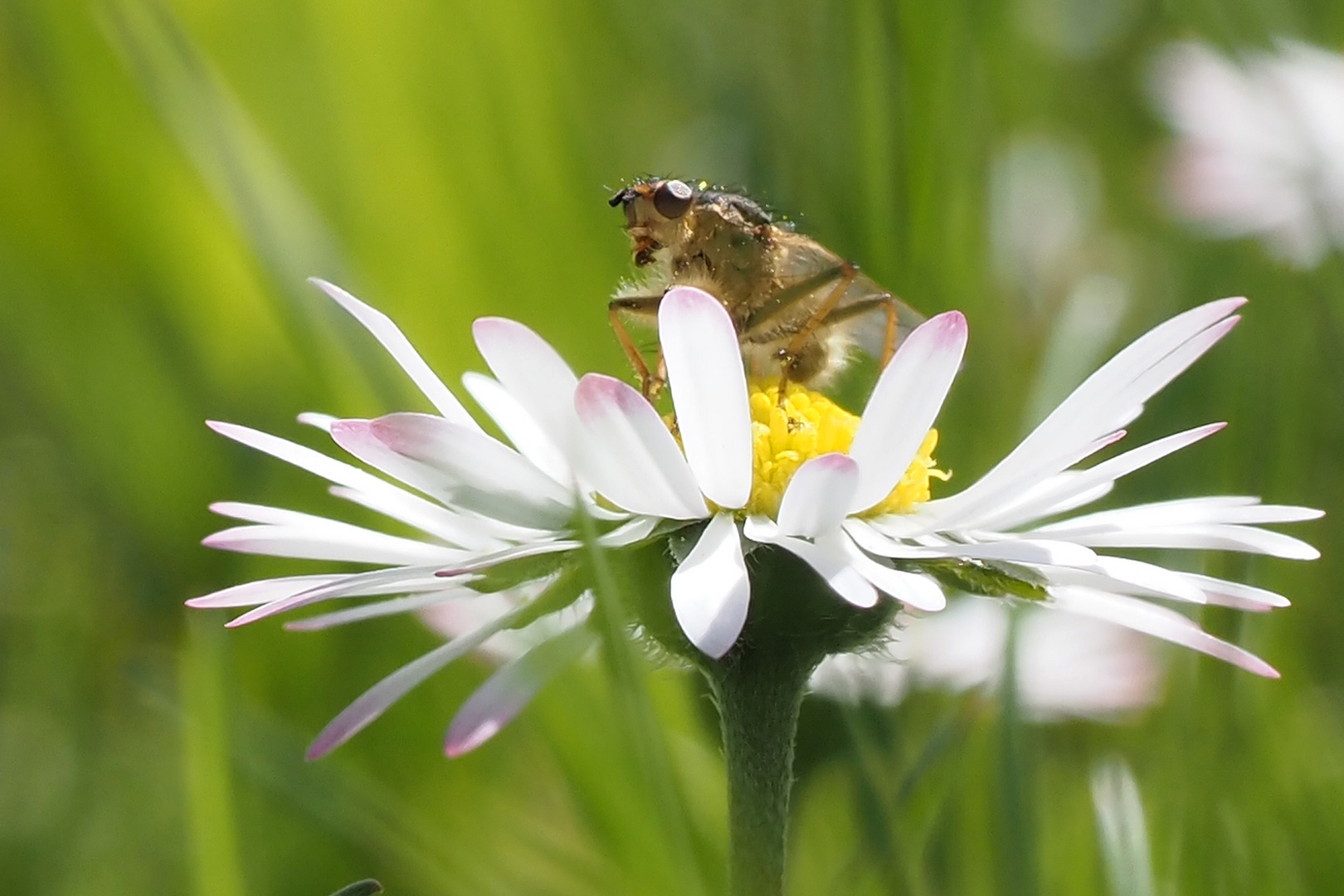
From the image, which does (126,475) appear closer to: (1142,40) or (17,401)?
(17,401)

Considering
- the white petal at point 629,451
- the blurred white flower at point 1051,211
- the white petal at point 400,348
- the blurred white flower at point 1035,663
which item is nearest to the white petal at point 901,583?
the white petal at point 629,451

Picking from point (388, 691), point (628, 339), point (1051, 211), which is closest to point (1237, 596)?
point (388, 691)

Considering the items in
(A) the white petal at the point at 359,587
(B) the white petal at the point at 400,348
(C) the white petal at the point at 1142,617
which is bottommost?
(C) the white petal at the point at 1142,617

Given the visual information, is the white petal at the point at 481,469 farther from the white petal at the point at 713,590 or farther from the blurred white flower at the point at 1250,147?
the blurred white flower at the point at 1250,147

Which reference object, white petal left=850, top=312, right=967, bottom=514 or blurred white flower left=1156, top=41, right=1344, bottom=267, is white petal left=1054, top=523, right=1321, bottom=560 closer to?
white petal left=850, top=312, right=967, bottom=514

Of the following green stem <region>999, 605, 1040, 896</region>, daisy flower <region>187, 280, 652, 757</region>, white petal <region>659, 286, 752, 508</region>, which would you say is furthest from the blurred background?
white petal <region>659, 286, 752, 508</region>

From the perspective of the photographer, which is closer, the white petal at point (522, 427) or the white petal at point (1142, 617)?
the white petal at point (1142, 617)

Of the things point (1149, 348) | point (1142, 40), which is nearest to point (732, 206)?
point (1149, 348)

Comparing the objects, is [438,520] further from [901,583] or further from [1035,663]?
[1035,663]

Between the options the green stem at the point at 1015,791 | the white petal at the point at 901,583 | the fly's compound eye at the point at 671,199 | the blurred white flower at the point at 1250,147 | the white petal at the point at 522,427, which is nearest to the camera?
the white petal at the point at 901,583
